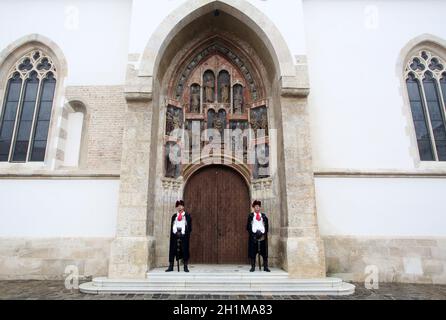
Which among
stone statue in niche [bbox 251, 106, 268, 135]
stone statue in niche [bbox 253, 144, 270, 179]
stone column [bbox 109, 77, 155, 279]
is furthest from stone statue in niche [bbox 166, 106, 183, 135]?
stone statue in niche [bbox 253, 144, 270, 179]

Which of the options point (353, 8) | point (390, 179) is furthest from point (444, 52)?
point (390, 179)

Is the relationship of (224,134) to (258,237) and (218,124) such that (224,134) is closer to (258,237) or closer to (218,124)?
(218,124)

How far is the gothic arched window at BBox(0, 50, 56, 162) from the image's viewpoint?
819 centimetres

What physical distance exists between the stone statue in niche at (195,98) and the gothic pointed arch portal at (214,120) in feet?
0.10

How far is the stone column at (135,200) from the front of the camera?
20.9 feet

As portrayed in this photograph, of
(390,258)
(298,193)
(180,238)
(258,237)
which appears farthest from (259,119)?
(390,258)

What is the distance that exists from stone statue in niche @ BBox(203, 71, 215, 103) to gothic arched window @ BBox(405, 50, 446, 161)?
5900 mm

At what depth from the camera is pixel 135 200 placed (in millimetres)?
6816

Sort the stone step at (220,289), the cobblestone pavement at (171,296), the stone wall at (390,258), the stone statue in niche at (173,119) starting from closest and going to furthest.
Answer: the cobblestone pavement at (171,296) < the stone step at (220,289) < the stone wall at (390,258) < the stone statue in niche at (173,119)

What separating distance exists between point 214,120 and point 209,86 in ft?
3.79

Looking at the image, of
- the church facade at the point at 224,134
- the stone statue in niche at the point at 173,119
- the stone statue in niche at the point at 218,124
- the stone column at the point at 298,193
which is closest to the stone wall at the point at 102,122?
the church facade at the point at 224,134

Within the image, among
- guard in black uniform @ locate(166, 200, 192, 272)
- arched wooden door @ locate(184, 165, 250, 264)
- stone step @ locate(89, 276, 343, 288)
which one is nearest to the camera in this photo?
stone step @ locate(89, 276, 343, 288)

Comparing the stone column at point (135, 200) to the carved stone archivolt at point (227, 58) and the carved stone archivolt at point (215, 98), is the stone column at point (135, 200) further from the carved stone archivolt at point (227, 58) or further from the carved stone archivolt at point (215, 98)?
the carved stone archivolt at point (227, 58)

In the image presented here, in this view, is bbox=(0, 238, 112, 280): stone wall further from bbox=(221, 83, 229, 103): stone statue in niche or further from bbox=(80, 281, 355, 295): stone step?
bbox=(221, 83, 229, 103): stone statue in niche
